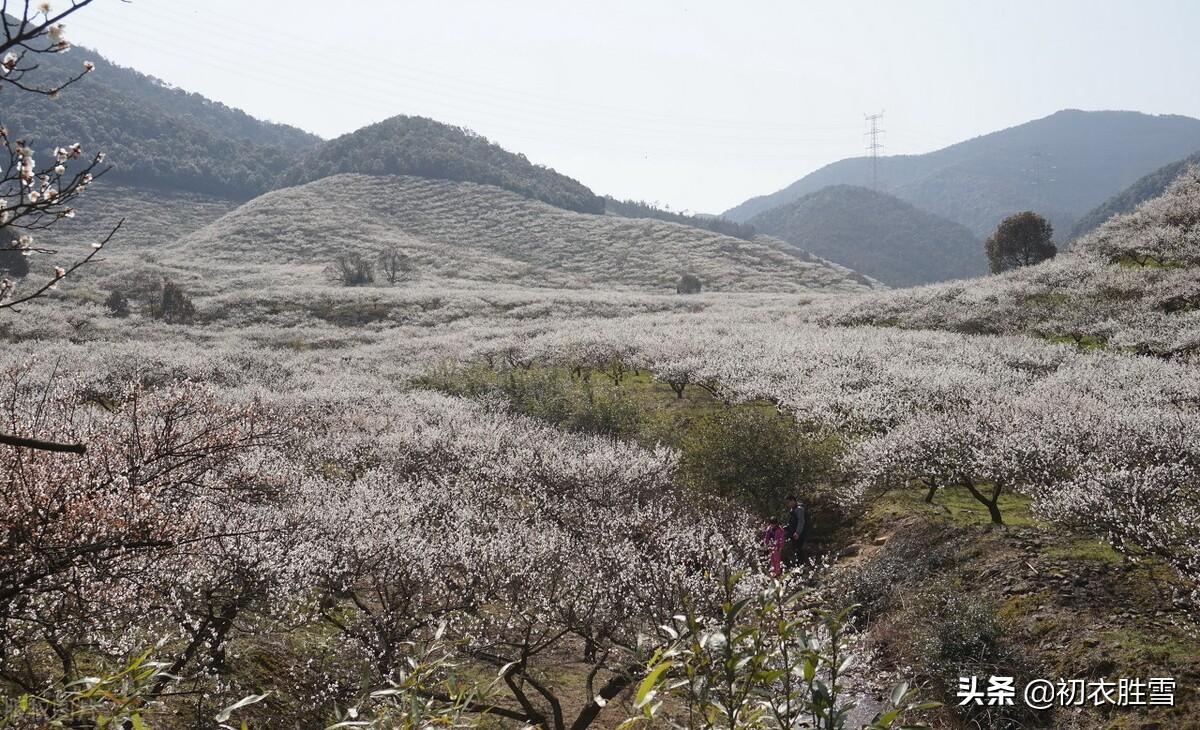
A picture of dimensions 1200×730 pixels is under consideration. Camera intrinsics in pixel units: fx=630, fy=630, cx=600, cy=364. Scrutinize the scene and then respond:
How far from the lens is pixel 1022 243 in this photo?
54.2 meters

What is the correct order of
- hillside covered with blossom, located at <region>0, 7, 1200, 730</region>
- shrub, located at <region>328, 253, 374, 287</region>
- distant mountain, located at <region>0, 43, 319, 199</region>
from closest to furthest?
hillside covered with blossom, located at <region>0, 7, 1200, 730</region>
shrub, located at <region>328, 253, 374, 287</region>
distant mountain, located at <region>0, 43, 319, 199</region>

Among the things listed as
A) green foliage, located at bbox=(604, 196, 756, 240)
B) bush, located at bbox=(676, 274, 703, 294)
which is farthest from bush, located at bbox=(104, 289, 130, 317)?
green foliage, located at bbox=(604, 196, 756, 240)

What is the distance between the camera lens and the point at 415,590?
32.5ft

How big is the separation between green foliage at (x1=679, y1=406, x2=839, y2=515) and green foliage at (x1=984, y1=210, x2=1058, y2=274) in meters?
48.4

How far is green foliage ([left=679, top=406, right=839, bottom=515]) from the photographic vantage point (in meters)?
16.7

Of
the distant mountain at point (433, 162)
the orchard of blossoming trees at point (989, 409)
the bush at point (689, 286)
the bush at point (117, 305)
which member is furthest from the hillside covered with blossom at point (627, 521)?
the distant mountain at point (433, 162)

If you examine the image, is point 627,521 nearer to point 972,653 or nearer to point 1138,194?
point 972,653

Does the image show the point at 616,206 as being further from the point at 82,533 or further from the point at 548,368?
the point at 82,533

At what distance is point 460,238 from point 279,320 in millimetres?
66954

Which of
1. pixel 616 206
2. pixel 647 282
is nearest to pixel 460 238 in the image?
pixel 647 282

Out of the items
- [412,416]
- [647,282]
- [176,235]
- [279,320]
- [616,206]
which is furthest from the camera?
[616,206]

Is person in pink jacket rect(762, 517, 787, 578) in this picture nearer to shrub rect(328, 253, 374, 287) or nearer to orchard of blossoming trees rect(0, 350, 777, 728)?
orchard of blossoming trees rect(0, 350, 777, 728)

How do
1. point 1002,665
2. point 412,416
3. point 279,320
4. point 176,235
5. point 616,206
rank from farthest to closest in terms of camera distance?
point 616,206 → point 176,235 → point 279,320 → point 412,416 → point 1002,665

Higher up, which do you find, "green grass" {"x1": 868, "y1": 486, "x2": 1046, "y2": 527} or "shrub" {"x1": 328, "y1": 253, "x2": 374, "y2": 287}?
"shrub" {"x1": 328, "y1": 253, "x2": 374, "y2": 287}
